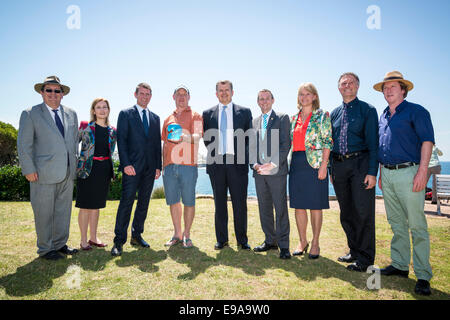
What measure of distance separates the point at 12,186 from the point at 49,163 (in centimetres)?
879

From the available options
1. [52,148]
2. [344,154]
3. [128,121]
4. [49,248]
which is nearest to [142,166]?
[128,121]

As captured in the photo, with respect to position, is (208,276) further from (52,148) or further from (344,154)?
(52,148)

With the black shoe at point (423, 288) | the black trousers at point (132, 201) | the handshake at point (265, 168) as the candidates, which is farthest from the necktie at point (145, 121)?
the black shoe at point (423, 288)

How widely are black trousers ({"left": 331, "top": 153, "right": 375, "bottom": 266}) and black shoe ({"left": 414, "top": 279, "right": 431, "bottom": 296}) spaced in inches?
28.7

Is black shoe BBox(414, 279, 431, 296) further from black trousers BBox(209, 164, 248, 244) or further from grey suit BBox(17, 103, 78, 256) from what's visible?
grey suit BBox(17, 103, 78, 256)

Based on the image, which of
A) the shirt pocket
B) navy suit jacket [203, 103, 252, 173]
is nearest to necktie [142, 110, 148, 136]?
navy suit jacket [203, 103, 252, 173]

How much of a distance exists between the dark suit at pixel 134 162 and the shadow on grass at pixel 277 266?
932 millimetres

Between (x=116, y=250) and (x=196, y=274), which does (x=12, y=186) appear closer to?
(x=116, y=250)

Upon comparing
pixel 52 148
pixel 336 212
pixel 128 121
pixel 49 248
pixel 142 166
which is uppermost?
pixel 128 121

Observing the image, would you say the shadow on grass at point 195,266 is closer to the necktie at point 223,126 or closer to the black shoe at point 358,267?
the black shoe at point 358,267

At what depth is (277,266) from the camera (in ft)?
13.0

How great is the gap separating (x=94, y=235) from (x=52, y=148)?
68.1 inches

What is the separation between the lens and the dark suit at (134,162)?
4672 mm
